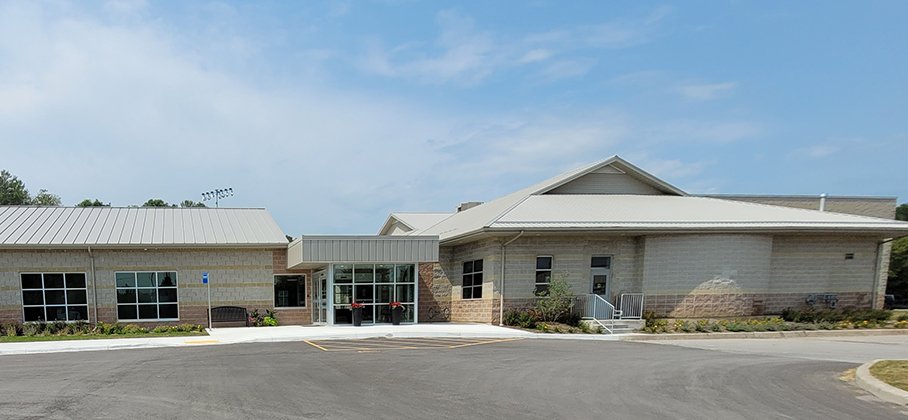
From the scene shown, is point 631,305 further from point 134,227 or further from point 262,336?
point 134,227

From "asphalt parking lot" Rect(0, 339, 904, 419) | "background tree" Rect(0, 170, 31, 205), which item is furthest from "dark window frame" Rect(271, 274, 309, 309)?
"background tree" Rect(0, 170, 31, 205)

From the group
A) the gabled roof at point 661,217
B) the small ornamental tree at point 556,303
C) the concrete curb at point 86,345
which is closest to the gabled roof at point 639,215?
the gabled roof at point 661,217

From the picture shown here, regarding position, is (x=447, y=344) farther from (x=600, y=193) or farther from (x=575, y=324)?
(x=600, y=193)

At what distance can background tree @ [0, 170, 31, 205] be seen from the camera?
2395 inches

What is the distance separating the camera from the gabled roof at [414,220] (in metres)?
32.1

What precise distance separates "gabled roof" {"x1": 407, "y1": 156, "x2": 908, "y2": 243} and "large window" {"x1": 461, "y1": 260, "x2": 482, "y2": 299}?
1.44 m

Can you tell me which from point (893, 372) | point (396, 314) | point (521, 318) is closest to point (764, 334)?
point (521, 318)

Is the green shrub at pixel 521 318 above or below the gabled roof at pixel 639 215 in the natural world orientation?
below

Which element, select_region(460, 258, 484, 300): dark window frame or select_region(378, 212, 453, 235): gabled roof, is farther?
select_region(378, 212, 453, 235): gabled roof

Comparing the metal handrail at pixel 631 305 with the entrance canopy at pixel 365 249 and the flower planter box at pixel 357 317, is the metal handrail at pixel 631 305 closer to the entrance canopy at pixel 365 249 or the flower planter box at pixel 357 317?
the entrance canopy at pixel 365 249

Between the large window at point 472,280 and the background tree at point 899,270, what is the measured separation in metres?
34.5

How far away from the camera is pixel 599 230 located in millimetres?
20125

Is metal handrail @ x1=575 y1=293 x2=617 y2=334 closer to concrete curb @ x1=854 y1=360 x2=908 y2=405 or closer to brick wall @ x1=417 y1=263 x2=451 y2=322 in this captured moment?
brick wall @ x1=417 y1=263 x2=451 y2=322

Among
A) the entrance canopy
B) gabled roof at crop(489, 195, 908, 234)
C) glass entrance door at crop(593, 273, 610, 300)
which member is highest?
gabled roof at crop(489, 195, 908, 234)
